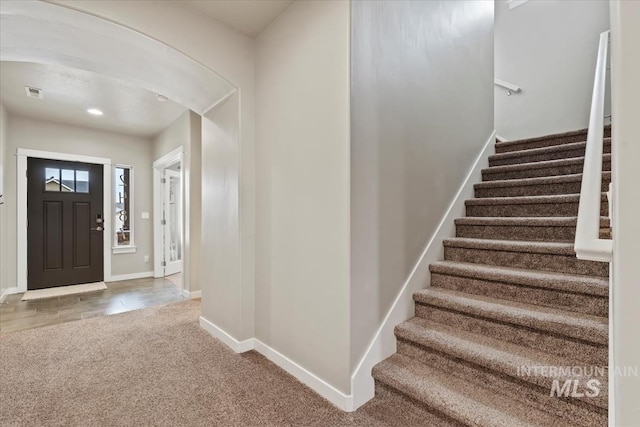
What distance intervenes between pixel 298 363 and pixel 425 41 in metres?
2.49

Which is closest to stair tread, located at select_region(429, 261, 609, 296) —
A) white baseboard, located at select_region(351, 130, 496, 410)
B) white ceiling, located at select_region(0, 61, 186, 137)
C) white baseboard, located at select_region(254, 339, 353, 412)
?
white baseboard, located at select_region(351, 130, 496, 410)

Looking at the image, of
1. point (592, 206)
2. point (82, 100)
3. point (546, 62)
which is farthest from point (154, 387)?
point (546, 62)

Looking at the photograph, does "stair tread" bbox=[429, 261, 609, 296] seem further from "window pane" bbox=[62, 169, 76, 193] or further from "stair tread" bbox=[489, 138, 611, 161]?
"window pane" bbox=[62, 169, 76, 193]

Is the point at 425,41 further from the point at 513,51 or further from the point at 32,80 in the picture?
the point at 32,80

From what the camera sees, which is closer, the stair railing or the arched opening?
the arched opening

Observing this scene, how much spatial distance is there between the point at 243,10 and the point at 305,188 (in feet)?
4.52

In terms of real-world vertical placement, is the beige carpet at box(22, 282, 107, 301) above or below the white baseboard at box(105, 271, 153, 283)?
below

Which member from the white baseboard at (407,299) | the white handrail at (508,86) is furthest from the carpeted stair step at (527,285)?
the white handrail at (508,86)

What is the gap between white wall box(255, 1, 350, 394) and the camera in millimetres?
1737

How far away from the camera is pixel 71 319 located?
324 centimetres

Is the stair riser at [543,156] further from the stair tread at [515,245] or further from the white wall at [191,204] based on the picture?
the white wall at [191,204]

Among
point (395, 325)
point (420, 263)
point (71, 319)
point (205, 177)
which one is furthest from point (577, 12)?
point (71, 319)

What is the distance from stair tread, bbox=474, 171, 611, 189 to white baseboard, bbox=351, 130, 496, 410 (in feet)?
0.49

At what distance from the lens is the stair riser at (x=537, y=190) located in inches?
91.8
